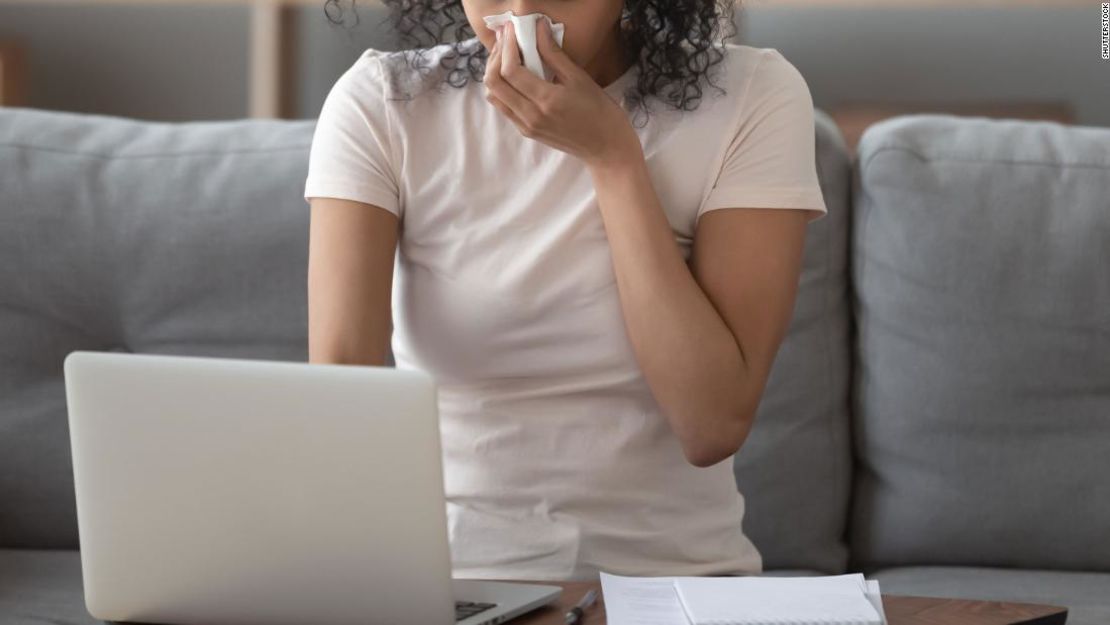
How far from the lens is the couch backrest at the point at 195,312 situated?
1616 millimetres

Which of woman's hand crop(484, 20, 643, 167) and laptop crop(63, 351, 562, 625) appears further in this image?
woman's hand crop(484, 20, 643, 167)

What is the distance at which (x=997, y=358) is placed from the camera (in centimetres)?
158

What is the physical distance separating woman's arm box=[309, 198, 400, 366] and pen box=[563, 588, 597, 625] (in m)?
0.35

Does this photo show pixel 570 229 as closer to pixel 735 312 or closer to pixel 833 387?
pixel 735 312

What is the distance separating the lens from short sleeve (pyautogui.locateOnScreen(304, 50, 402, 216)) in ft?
3.97

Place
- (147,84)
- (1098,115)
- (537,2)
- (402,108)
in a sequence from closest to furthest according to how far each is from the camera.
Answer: (537,2), (402,108), (1098,115), (147,84)

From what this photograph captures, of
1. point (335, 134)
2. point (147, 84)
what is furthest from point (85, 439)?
point (147, 84)

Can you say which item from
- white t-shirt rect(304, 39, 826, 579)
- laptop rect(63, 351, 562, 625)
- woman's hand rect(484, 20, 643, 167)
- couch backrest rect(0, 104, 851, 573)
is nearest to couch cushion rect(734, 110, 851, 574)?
couch backrest rect(0, 104, 851, 573)

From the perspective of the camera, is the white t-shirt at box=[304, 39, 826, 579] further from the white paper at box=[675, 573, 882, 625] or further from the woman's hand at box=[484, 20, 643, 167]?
the white paper at box=[675, 573, 882, 625]

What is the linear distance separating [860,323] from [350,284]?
705 millimetres

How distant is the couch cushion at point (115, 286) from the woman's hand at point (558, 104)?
0.56m

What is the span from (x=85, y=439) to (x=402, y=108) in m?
0.50

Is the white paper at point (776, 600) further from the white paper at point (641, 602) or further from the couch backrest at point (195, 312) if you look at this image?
the couch backrest at point (195, 312)

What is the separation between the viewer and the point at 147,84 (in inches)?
96.7
